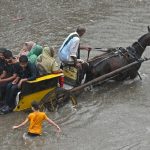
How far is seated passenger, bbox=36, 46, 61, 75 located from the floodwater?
38.8 inches

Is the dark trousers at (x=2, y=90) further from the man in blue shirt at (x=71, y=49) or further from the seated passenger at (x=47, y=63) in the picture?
the man in blue shirt at (x=71, y=49)

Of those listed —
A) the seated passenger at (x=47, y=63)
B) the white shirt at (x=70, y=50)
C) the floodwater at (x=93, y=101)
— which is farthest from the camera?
the white shirt at (x=70, y=50)

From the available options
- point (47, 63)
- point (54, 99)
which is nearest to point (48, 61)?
point (47, 63)

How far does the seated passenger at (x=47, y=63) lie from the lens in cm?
1072

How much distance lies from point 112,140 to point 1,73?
306 cm

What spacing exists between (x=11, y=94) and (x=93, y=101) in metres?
2.27

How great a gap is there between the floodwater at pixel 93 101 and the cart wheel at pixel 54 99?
17 centimetres

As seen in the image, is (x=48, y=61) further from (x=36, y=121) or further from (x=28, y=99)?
(x=36, y=121)

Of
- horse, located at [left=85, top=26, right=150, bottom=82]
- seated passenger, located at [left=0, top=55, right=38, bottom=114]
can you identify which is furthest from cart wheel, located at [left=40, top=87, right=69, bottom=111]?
horse, located at [left=85, top=26, right=150, bottom=82]

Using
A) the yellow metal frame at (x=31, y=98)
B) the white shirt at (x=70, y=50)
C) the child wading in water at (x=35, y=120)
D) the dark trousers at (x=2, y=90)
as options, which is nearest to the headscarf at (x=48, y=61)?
the yellow metal frame at (x=31, y=98)

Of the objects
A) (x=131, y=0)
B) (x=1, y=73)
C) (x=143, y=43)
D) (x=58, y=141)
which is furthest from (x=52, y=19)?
(x=58, y=141)

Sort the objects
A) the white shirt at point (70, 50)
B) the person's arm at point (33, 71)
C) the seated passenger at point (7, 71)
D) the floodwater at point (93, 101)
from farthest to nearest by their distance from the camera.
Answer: the white shirt at point (70, 50) < the seated passenger at point (7, 71) < the person's arm at point (33, 71) < the floodwater at point (93, 101)

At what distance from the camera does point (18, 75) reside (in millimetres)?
10484

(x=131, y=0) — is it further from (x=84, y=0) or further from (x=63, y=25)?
(x=63, y=25)
